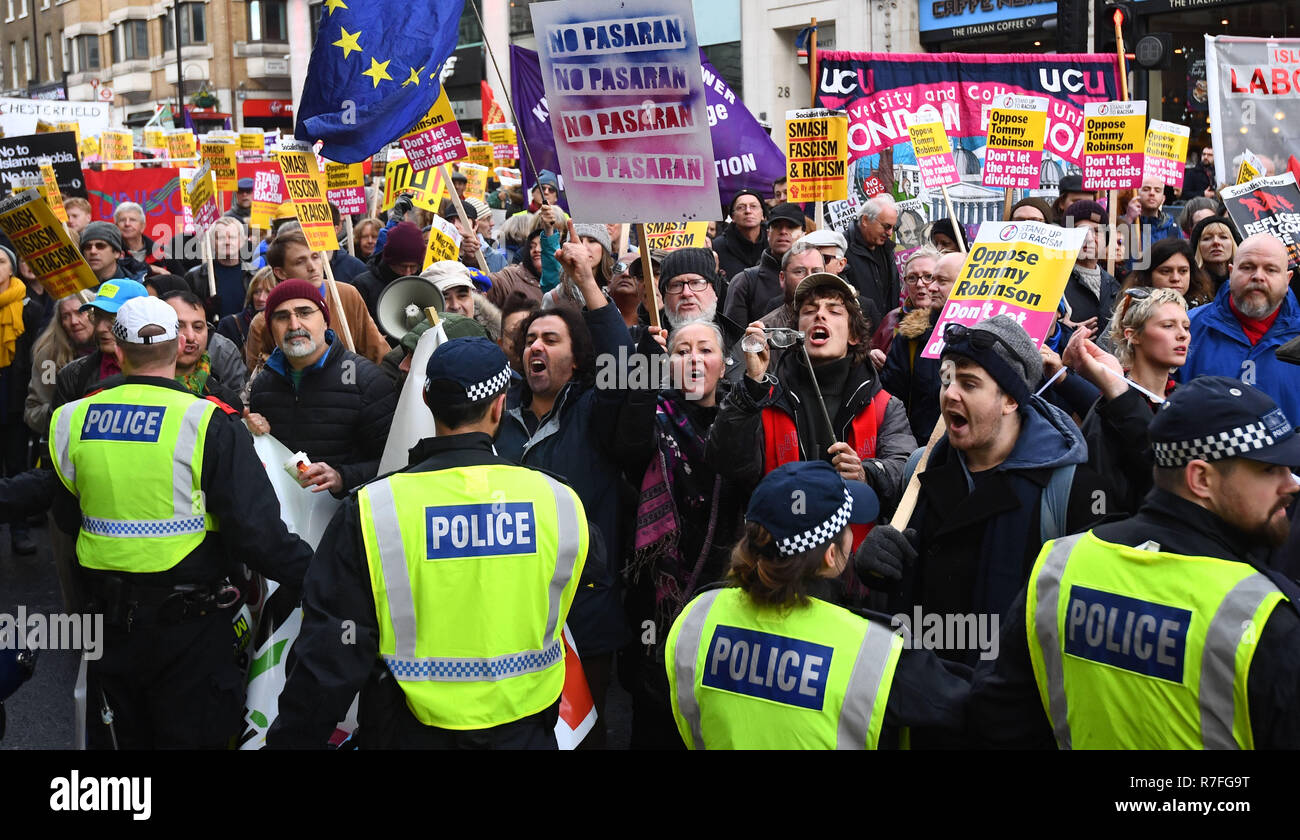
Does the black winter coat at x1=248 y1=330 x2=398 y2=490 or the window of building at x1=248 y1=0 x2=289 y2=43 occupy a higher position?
the window of building at x1=248 y1=0 x2=289 y2=43

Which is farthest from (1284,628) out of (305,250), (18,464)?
(18,464)

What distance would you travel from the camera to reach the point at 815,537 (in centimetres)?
306

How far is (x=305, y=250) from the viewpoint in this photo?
307 inches

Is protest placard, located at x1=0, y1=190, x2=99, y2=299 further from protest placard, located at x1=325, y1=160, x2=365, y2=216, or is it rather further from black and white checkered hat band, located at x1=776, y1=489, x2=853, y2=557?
black and white checkered hat band, located at x1=776, y1=489, x2=853, y2=557

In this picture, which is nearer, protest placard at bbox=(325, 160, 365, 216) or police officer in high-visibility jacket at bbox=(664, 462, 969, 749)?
police officer in high-visibility jacket at bbox=(664, 462, 969, 749)

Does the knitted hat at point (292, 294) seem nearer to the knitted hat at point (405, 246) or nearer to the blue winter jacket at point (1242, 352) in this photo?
the knitted hat at point (405, 246)

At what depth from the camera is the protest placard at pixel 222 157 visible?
14013 millimetres

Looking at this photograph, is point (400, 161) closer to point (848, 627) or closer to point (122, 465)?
point (122, 465)

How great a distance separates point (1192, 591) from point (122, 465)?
3119 millimetres

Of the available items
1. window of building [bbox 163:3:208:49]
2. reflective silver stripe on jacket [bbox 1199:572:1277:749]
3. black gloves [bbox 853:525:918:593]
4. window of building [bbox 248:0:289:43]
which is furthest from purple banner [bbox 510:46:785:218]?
window of building [bbox 163:3:208:49]

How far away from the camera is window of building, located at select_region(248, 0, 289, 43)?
57688mm

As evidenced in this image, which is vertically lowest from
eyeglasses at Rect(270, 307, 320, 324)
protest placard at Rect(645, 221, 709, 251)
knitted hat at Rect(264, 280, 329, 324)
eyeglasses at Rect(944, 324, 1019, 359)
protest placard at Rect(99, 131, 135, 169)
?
eyeglasses at Rect(944, 324, 1019, 359)

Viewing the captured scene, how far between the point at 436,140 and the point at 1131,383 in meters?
7.07

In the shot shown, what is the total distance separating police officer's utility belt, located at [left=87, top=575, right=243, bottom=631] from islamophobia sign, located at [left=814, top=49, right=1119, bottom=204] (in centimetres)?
850
